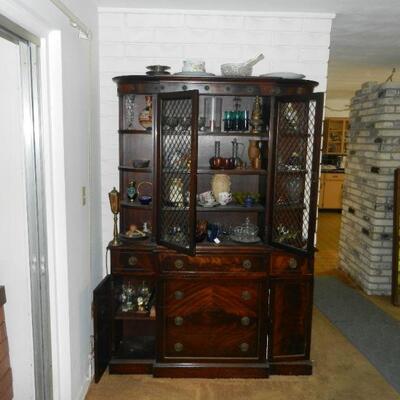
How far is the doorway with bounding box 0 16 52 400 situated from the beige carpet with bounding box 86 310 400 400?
1.76 ft

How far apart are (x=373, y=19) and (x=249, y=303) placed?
6.96ft

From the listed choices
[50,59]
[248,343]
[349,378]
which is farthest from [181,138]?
[349,378]

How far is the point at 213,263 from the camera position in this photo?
2.54 m

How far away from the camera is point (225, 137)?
2.83 m

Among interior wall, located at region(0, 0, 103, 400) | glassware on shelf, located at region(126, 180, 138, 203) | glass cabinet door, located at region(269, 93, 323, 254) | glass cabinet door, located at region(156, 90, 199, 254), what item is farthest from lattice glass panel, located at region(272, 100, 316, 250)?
interior wall, located at region(0, 0, 103, 400)

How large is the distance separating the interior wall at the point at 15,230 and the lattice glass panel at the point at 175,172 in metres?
0.86

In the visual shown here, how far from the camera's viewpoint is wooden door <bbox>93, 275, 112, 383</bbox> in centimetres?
239

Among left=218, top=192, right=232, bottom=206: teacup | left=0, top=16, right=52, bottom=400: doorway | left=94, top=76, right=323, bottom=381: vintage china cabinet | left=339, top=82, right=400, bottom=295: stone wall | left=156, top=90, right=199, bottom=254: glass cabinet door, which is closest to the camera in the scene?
left=0, top=16, right=52, bottom=400: doorway

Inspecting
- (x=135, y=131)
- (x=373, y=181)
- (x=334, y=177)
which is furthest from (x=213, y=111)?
(x=334, y=177)

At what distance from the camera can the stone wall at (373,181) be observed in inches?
148

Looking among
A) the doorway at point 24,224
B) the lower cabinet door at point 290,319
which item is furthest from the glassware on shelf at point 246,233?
the doorway at point 24,224

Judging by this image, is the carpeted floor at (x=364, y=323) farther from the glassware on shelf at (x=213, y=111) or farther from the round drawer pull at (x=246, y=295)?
the glassware on shelf at (x=213, y=111)

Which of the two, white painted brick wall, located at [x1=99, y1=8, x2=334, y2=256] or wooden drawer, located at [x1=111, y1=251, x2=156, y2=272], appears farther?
white painted brick wall, located at [x1=99, y1=8, x2=334, y2=256]

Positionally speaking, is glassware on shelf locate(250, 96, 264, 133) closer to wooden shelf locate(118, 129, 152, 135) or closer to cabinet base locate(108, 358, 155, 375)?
wooden shelf locate(118, 129, 152, 135)
